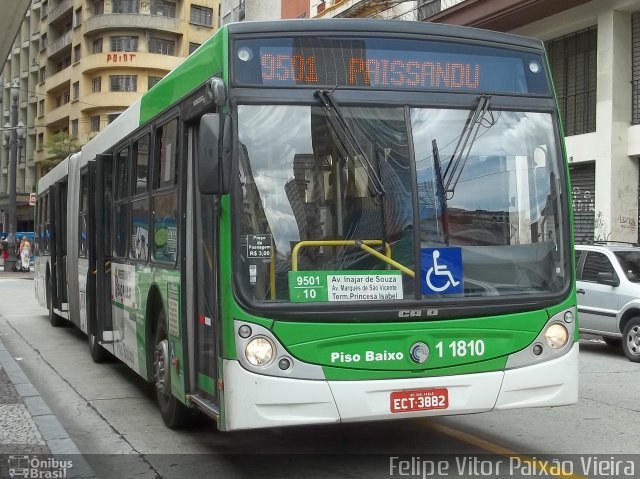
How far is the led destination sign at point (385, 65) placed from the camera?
576 centimetres

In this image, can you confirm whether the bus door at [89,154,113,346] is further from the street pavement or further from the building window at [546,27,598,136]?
the building window at [546,27,598,136]

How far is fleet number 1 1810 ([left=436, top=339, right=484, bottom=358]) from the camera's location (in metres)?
5.72

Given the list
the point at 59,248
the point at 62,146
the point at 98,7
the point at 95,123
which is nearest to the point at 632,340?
the point at 59,248

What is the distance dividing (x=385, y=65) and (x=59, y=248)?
10.4 meters

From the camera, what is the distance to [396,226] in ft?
18.6

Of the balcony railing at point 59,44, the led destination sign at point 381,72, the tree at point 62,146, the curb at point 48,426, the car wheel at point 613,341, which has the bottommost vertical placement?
the car wheel at point 613,341

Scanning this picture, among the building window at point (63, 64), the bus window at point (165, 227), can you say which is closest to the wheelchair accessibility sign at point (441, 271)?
the bus window at point (165, 227)

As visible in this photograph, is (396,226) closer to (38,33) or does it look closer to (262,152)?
(262,152)

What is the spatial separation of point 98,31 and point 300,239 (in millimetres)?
63814

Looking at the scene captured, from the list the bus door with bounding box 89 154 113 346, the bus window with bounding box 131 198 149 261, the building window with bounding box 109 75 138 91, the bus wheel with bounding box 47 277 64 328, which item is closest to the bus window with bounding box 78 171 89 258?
the bus door with bounding box 89 154 113 346

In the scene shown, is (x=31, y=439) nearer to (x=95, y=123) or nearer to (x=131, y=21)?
(x=131, y=21)

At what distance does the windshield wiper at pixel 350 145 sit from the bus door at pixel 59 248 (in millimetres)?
9599

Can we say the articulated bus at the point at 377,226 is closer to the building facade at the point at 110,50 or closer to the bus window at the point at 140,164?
the bus window at the point at 140,164

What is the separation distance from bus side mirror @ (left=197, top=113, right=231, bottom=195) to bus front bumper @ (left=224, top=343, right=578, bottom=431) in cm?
112
